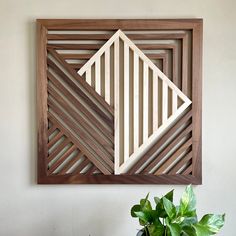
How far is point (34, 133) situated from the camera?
1.40 metres

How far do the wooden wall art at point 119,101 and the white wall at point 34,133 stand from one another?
60 mm

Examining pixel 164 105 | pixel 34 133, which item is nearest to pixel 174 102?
pixel 164 105

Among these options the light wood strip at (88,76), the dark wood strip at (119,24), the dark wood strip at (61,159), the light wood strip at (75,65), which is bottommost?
the dark wood strip at (61,159)

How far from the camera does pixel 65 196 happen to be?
4.60 ft

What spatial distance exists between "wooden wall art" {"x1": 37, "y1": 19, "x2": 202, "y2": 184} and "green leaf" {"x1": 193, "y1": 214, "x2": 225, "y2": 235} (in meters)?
0.29

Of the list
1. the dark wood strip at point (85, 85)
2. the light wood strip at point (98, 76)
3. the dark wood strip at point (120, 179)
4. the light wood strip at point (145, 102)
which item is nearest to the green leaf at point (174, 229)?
the dark wood strip at point (120, 179)

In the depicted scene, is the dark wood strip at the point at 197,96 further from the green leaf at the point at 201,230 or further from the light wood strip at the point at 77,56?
the light wood strip at the point at 77,56

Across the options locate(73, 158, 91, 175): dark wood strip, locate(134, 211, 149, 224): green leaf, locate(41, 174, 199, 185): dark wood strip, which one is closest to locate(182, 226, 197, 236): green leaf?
locate(134, 211, 149, 224): green leaf

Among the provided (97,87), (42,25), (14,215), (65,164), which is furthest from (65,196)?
(42,25)

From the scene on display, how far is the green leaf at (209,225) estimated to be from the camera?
104 cm

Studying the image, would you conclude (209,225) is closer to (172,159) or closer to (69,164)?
(172,159)

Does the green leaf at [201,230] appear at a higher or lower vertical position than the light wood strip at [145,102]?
lower

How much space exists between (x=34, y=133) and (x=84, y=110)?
0.27 meters

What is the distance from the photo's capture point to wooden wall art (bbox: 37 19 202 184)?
1.36 metres
